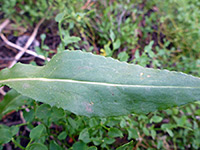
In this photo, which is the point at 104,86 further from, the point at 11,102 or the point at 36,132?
the point at 11,102

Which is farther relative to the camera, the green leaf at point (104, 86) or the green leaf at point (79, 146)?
the green leaf at point (79, 146)

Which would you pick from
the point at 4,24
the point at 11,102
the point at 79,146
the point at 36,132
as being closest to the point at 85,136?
the point at 79,146

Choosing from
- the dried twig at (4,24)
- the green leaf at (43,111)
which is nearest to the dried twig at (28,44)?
the dried twig at (4,24)

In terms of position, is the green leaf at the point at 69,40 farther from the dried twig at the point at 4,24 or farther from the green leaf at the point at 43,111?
the dried twig at the point at 4,24

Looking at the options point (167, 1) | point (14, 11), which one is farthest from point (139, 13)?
point (14, 11)

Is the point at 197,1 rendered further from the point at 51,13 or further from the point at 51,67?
the point at 51,67

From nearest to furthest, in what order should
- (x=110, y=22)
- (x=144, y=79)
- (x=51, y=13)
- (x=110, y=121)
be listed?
(x=144, y=79)
(x=110, y=121)
(x=110, y=22)
(x=51, y=13)

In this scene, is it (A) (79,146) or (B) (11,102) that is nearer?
(A) (79,146)

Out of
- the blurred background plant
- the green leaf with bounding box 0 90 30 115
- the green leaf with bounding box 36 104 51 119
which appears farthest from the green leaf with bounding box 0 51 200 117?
the blurred background plant
